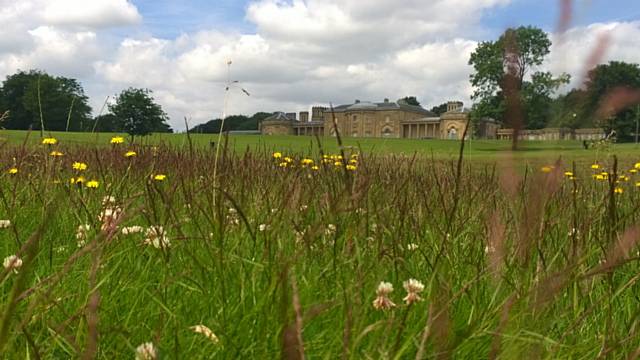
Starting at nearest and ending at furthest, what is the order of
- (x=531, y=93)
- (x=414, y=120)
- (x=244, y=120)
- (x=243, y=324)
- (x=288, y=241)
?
1. (x=531, y=93)
2. (x=243, y=324)
3. (x=288, y=241)
4. (x=414, y=120)
5. (x=244, y=120)

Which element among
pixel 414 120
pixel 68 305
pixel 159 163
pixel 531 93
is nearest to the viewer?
pixel 531 93

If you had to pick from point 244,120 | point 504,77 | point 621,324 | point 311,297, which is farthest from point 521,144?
point 244,120

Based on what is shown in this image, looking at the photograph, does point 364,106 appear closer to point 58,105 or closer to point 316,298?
point 58,105

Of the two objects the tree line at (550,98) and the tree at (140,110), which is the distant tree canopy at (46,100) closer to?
the tree at (140,110)

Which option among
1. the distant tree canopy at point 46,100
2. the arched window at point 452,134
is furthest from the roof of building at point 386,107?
the distant tree canopy at point 46,100

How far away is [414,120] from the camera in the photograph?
12500cm

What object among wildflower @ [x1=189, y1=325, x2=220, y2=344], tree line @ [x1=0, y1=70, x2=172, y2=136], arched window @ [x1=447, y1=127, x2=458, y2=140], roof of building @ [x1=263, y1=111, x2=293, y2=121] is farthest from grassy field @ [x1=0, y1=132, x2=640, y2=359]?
roof of building @ [x1=263, y1=111, x2=293, y2=121]

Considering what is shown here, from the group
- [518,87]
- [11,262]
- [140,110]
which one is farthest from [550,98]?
[140,110]

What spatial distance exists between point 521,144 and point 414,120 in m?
127

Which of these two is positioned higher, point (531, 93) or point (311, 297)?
point (531, 93)

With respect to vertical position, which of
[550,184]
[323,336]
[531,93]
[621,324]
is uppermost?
[531,93]

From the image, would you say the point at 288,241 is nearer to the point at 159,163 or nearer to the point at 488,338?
the point at 488,338

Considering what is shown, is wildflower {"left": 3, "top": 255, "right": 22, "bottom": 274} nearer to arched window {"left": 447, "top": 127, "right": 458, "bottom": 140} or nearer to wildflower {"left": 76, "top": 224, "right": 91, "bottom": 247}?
wildflower {"left": 76, "top": 224, "right": 91, "bottom": 247}

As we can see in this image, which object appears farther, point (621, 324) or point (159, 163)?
point (159, 163)
